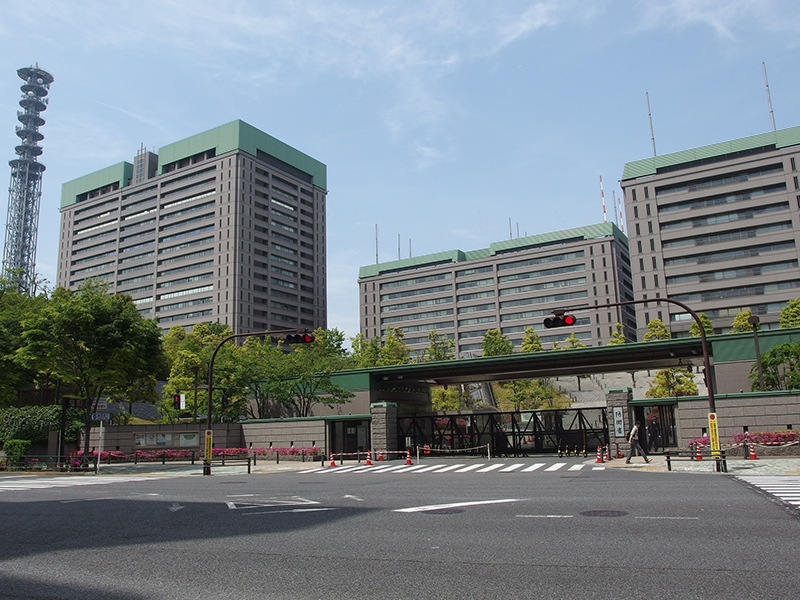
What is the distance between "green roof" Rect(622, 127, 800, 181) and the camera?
92.2 m

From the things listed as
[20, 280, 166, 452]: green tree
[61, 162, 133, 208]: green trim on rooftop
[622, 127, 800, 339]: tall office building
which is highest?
[61, 162, 133, 208]: green trim on rooftop

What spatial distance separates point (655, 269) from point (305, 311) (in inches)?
3340

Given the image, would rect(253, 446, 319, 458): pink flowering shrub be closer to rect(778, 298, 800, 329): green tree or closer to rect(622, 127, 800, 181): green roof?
rect(778, 298, 800, 329): green tree

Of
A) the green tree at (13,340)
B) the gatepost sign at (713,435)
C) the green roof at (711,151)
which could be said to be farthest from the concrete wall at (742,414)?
the green roof at (711,151)

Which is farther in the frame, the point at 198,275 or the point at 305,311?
the point at 305,311

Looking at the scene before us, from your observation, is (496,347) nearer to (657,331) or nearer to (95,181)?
(657,331)

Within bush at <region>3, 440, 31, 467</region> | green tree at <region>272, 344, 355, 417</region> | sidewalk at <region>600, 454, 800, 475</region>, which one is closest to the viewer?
sidewalk at <region>600, 454, 800, 475</region>

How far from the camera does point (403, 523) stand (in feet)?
36.1

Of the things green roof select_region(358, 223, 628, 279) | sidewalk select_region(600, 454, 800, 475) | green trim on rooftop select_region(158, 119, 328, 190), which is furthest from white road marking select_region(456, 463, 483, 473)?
green trim on rooftop select_region(158, 119, 328, 190)

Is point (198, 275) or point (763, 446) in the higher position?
point (198, 275)

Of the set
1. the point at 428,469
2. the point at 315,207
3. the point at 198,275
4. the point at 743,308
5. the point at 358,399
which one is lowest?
the point at 428,469

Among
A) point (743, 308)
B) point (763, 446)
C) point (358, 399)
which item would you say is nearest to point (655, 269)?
point (743, 308)

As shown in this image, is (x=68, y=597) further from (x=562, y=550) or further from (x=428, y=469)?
(x=428, y=469)

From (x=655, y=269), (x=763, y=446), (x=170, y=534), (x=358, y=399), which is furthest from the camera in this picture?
(x=655, y=269)
